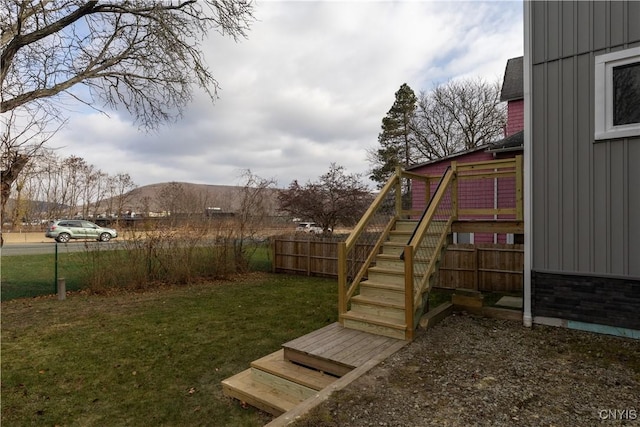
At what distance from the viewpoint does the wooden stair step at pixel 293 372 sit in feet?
10.3

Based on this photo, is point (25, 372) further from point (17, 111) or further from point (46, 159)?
point (17, 111)

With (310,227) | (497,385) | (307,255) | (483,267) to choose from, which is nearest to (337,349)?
(497,385)

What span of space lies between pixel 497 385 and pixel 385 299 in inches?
69.5

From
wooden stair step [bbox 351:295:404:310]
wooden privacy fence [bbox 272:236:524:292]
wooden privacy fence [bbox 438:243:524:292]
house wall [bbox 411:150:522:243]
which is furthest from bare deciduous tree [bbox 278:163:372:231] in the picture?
wooden stair step [bbox 351:295:404:310]

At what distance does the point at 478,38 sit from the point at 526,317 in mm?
7258

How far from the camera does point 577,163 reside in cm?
407

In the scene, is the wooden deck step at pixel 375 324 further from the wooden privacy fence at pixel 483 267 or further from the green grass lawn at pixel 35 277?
the green grass lawn at pixel 35 277

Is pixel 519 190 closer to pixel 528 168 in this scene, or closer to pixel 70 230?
pixel 528 168

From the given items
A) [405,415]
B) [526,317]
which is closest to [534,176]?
[526,317]

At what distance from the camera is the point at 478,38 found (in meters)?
8.51

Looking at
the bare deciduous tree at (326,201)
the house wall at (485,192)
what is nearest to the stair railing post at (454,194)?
the house wall at (485,192)

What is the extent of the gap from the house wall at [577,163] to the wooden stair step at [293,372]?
299 cm

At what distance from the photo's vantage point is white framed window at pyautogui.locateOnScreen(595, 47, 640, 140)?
3791mm

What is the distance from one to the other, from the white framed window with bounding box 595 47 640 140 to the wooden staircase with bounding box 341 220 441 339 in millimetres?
2441
